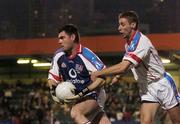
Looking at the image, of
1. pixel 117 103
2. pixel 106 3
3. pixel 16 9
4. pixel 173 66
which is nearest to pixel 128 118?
pixel 117 103

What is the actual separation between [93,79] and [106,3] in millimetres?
12676

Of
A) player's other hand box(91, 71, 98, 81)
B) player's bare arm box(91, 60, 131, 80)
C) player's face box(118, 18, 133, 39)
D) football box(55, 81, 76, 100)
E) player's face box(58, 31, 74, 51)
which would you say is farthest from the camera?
player's face box(58, 31, 74, 51)

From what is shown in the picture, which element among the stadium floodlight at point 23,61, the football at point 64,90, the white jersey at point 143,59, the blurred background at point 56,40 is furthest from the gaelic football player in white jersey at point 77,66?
the stadium floodlight at point 23,61

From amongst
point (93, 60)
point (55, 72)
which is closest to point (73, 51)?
point (93, 60)

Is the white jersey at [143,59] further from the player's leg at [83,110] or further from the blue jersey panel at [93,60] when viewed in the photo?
the player's leg at [83,110]

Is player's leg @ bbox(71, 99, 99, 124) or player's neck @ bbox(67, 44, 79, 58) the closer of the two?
player's leg @ bbox(71, 99, 99, 124)

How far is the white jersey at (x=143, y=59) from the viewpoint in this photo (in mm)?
7770

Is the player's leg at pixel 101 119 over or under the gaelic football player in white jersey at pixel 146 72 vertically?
under

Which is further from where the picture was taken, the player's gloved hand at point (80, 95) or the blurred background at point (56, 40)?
the blurred background at point (56, 40)

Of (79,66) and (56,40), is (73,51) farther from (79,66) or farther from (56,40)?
(56,40)

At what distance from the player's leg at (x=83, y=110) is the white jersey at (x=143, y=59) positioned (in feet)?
2.69

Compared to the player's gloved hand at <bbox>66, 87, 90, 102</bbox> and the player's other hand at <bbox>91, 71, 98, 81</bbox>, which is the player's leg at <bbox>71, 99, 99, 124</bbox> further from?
the player's other hand at <bbox>91, 71, 98, 81</bbox>

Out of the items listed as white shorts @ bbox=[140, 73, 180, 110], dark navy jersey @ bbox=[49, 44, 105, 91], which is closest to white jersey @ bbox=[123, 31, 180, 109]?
white shorts @ bbox=[140, 73, 180, 110]

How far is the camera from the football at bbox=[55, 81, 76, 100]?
8008 mm
